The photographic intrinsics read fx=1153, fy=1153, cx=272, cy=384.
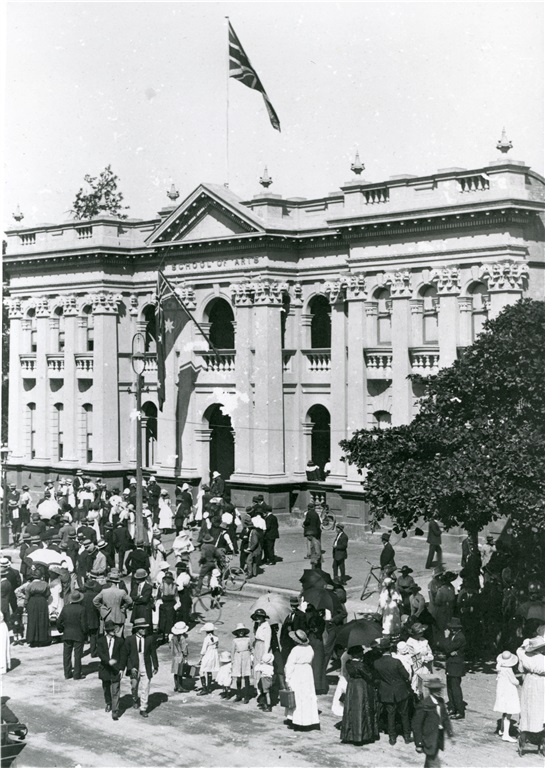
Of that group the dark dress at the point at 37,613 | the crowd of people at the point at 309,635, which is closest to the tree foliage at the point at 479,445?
the crowd of people at the point at 309,635

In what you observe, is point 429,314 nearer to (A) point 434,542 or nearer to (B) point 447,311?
(B) point 447,311

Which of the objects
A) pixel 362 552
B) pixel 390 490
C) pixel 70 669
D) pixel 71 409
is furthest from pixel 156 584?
pixel 71 409

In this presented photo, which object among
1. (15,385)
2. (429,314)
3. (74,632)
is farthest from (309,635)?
(15,385)

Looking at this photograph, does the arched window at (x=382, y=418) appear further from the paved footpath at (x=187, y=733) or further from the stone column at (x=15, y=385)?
the stone column at (x=15, y=385)

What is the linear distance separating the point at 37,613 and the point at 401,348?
15048 millimetres

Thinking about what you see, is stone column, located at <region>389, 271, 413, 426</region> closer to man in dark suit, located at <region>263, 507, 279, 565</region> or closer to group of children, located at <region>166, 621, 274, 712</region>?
man in dark suit, located at <region>263, 507, 279, 565</region>

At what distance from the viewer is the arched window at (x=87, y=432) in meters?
42.3

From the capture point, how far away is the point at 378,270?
1329 inches

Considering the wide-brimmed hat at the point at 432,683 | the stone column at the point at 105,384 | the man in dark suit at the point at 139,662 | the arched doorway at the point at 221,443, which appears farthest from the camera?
the stone column at the point at 105,384

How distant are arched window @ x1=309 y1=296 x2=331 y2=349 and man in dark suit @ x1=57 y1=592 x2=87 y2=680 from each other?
18.8 metres

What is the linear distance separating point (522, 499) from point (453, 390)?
310 centimetres

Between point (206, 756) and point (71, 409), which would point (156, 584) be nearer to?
point (206, 756)

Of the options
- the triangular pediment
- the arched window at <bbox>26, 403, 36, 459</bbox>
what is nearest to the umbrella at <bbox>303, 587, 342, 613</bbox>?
the triangular pediment

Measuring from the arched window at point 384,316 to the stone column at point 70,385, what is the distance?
1340 cm
